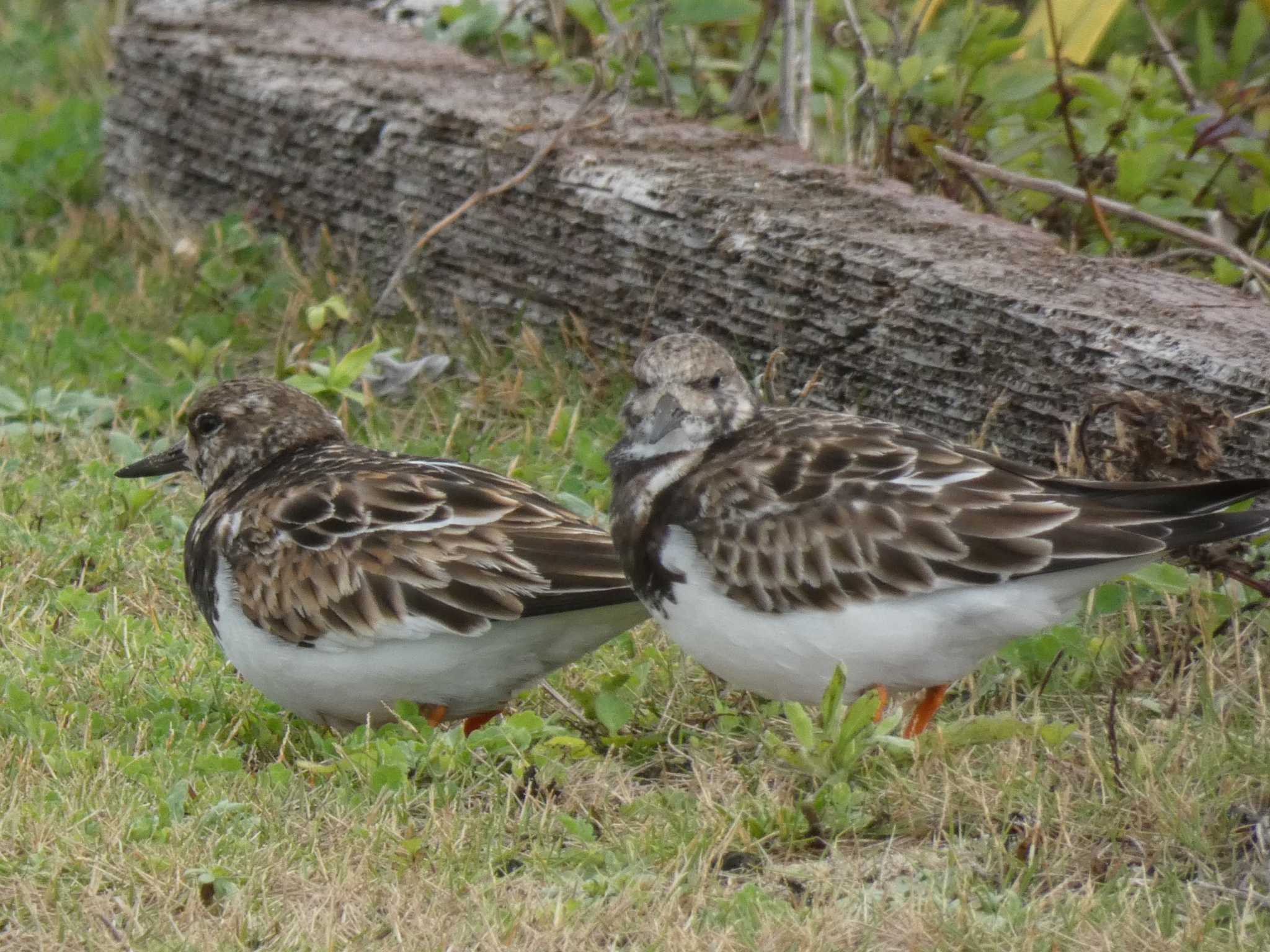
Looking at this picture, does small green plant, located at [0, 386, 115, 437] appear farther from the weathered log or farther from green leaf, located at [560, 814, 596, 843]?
green leaf, located at [560, 814, 596, 843]

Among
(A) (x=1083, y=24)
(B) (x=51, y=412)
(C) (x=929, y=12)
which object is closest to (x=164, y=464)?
(B) (x=51, y=412)

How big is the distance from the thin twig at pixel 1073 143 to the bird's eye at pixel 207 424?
8.15 ft

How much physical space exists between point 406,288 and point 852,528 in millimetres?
3145

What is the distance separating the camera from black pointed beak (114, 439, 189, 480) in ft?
15.4

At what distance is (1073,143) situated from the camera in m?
5.35

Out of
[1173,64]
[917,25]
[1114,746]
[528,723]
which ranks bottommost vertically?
[528,723]

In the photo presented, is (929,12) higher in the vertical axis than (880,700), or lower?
higher

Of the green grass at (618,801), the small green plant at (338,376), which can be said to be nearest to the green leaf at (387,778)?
the green grass at (618,801)

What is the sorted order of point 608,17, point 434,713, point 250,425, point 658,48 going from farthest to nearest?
1. point 658,48
2. point 608,17
3. point 250,425
4. point 434,713

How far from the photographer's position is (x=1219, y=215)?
17.6 feet

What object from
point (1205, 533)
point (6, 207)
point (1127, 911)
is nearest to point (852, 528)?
point (1205, 533)

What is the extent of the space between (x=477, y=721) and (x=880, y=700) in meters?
1.13

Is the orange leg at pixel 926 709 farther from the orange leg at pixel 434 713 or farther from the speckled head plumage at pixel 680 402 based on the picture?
the orange leg at pixel 434 713

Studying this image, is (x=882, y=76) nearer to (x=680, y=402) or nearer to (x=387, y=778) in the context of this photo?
(x=680, y=402)
